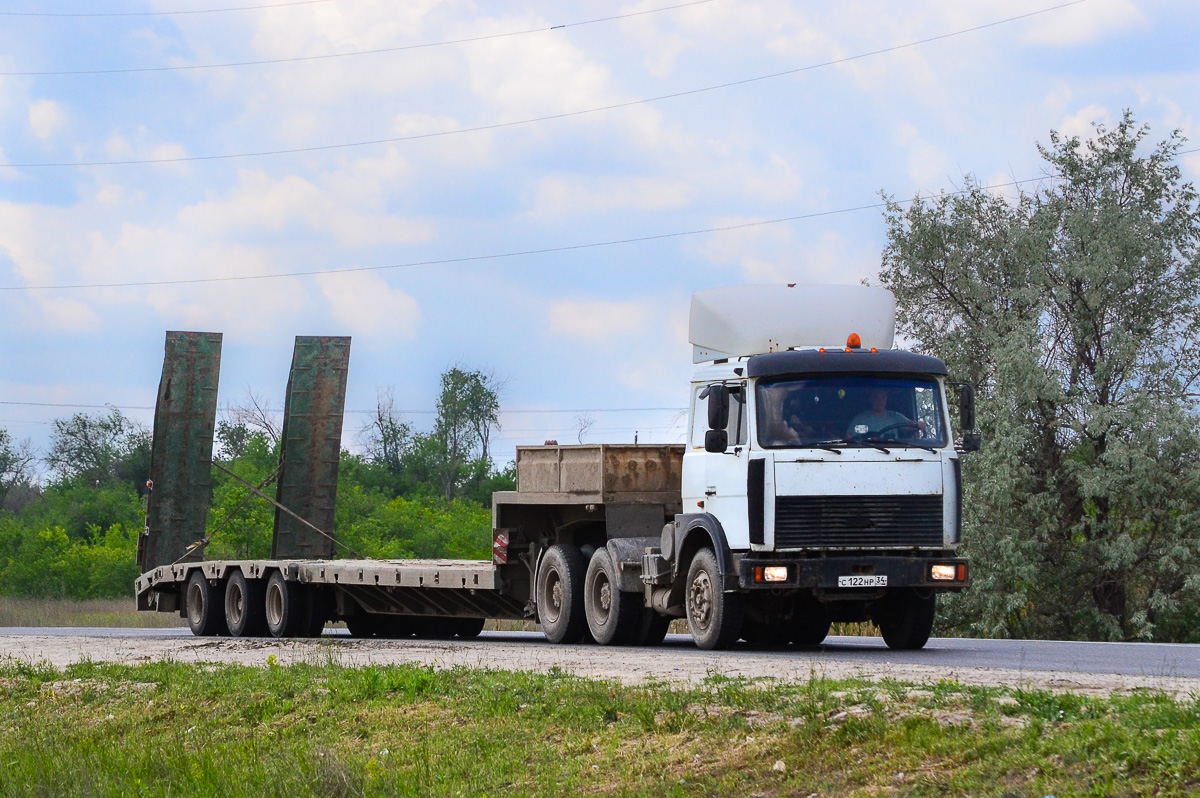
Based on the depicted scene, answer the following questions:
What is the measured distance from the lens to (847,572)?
14.0 meters

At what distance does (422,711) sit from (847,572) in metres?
5.12

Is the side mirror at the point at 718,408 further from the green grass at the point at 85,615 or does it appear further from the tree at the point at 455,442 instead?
the tree at the point at 455,442

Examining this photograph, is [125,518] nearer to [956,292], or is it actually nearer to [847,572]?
[956,292]

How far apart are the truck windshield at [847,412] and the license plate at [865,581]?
4.22 feet

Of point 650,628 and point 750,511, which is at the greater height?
point 750,511

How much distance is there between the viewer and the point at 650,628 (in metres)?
16.7

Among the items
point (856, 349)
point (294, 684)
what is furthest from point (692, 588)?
point (294, 684)

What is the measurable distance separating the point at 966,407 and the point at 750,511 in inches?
93.7

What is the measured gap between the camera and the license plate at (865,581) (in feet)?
45.7

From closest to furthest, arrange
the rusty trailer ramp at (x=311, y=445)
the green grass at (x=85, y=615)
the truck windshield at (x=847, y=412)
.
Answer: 1. the truck windshield at (x=847, y=412)
2. the rusty trailer ramp at (x=311, y=445)
3. the green grass at (x=85, y=615)

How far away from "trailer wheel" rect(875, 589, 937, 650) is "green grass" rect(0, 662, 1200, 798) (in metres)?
5.40

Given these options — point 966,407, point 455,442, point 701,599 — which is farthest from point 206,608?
point 455,442

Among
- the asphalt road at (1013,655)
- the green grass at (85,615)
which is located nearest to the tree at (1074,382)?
the asphalt road at (1013,655)

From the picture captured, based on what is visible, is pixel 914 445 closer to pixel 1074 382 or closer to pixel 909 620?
pixel 909 620
